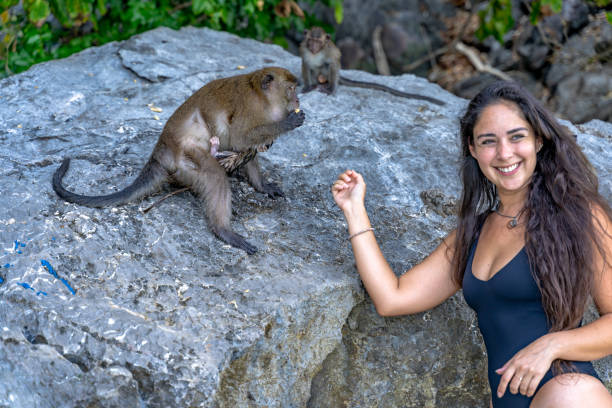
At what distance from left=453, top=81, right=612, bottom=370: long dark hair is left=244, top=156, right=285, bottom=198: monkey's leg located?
0.98 m

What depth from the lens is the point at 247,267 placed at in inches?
103

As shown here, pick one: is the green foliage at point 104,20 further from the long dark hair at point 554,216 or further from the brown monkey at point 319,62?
the long dark hair at point 554,216

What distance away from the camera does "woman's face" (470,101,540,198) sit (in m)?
2.34

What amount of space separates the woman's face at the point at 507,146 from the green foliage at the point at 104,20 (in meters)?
3.17

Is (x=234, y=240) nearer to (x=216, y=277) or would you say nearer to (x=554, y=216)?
(x=216, y=277)

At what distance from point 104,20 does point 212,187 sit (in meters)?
3.44

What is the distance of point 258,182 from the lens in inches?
129

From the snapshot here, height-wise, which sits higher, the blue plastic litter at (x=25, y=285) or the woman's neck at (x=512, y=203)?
the woman's neck at (x=512, y=203)

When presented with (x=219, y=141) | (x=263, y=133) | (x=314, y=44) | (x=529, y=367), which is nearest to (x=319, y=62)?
(x=314, y=44)

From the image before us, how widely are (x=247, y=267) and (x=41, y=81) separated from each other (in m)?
2.32

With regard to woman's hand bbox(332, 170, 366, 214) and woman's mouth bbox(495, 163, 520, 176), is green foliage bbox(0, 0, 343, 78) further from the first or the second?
woman's mouth bbox(495, 163, 520, 176)

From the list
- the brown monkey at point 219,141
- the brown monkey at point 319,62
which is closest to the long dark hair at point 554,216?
the brown monkey at point 219,141

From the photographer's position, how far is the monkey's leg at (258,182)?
127 inches

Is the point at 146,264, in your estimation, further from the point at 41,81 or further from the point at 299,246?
the point at 41,81
